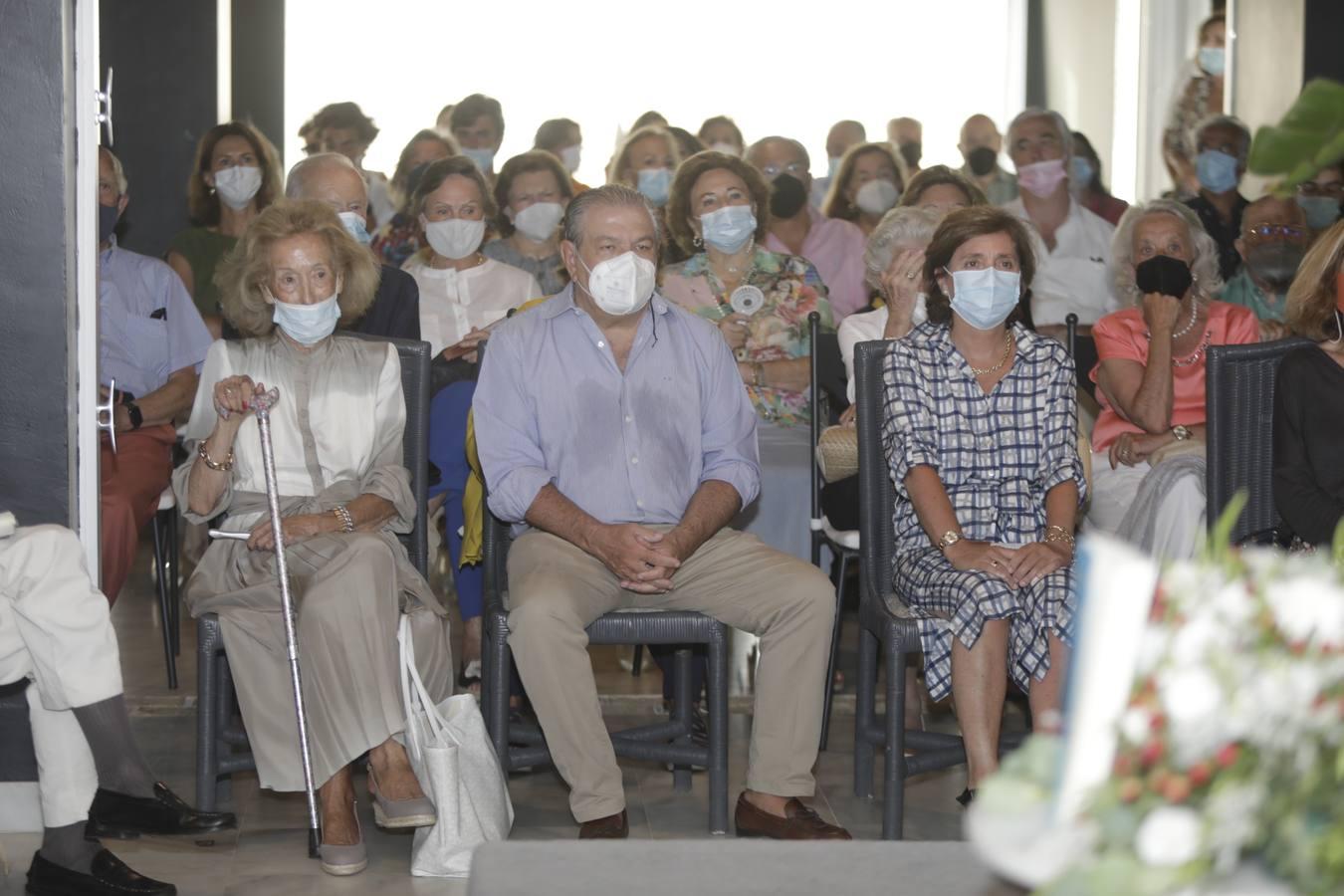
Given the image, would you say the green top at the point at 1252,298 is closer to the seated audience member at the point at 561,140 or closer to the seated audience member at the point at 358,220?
the seated audience member at the point at 358,220

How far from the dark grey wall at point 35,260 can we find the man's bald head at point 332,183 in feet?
4.50

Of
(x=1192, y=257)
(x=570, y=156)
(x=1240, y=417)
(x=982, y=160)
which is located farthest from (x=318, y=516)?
(x=982, y=160)

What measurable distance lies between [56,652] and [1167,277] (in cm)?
269

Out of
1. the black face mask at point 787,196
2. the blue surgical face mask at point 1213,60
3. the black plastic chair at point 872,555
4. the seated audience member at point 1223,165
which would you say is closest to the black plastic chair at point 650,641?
the black plastic chair at point 872,555

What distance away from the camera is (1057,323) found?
534cm

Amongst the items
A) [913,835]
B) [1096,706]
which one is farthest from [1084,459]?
[1096,706]

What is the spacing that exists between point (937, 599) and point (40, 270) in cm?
180

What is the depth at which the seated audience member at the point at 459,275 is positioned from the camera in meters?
4.82

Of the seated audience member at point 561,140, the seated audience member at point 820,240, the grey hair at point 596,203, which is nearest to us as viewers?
the grey hair at point 596,203

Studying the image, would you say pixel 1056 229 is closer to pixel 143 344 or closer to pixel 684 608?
pixel 684 608

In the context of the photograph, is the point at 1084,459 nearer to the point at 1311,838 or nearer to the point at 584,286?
the point at 584,286

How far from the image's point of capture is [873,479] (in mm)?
3484

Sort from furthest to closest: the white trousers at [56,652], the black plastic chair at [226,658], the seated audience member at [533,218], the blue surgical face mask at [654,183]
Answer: the blue surgical face mask at [654,183], the seated audience member at [533,218], the black plastic chair at [226,658], the white trousers at [56,652]

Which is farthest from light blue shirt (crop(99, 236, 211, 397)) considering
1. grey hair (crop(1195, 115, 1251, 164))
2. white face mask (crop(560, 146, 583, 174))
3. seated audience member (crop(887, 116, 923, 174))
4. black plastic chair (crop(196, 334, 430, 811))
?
seated audience member (crop(887, 116, 923, 174))
